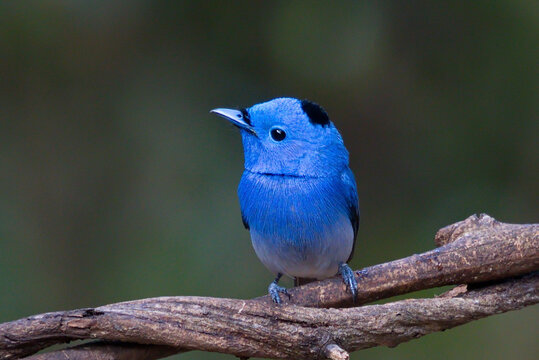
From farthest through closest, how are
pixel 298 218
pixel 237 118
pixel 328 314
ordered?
pixel 237 118
pixel 298 218
pixel 328 314

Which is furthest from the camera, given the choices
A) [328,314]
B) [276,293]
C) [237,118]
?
[237,118]

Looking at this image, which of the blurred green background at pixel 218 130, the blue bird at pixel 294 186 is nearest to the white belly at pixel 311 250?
the blue bird at pixel 294 186

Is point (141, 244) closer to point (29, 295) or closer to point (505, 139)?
point (29, 295)

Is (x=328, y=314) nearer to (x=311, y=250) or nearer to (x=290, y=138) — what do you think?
(x=311, y=250)

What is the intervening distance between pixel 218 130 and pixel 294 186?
5.11ft

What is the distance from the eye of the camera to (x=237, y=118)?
3.02 metres

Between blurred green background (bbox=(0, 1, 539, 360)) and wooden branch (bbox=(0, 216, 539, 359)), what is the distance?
146 centimetres

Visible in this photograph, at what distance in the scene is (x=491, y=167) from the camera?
14.2 ft

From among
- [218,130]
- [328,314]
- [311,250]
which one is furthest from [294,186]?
[218,130]

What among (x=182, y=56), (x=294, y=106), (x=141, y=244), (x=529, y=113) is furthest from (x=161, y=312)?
(x=529, y=113)

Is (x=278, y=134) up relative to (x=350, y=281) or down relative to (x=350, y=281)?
up

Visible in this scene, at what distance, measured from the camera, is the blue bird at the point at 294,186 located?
→ 115 inches

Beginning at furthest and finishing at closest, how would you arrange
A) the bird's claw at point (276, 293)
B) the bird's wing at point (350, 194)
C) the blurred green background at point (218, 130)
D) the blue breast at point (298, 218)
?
the blurred green background at point (218, 130), the bird's wing at point (350, 194), the blue breast at point (298, 218), the bird's claw at point (276, 293)

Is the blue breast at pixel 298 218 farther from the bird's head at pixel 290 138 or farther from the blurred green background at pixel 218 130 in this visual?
the blurred green background at pixel 218 130
